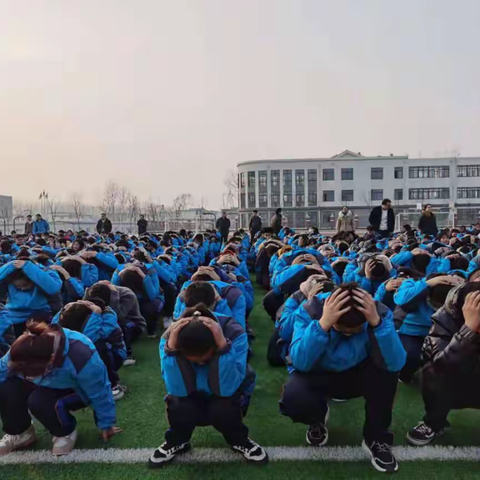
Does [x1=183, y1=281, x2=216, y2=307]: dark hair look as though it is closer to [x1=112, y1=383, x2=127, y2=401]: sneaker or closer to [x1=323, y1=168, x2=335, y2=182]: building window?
[x1=112, y1=383, x2=127, y2=401]: sneaker

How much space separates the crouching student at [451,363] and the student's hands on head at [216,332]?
1.37m

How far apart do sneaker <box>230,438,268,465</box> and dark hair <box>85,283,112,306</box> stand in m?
1.96

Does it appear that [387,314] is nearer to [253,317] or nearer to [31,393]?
[31,393]

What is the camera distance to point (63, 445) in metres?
2.81

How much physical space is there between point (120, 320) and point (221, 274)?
1190mm

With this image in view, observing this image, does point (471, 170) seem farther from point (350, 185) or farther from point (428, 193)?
point (350, 185)

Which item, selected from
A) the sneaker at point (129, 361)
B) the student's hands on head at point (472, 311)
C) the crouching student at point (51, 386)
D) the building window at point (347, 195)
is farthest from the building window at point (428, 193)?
the crouching student at point (51, 386)

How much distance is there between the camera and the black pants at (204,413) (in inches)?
101

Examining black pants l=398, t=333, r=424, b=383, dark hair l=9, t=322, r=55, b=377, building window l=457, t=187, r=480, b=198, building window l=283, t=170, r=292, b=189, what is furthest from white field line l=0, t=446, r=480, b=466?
building window l=457, t=187, r=480, b=198

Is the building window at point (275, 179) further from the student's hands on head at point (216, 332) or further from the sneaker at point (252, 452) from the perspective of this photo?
the student's hands on head at point (216, 332)

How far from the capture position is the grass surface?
102 inches

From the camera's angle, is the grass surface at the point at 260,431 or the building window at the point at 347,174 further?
the building window at the point at 347,174

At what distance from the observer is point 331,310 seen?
2391mm

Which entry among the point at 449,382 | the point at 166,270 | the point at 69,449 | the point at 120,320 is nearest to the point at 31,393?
the point at 69,449
